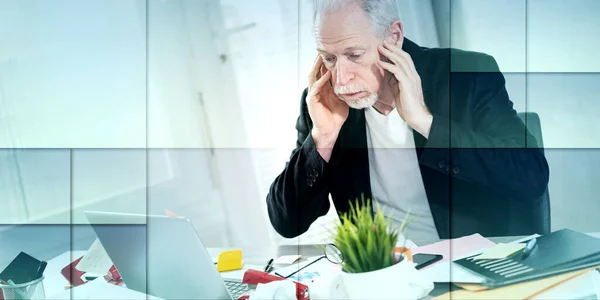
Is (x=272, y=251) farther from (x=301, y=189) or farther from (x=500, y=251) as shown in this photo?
(x=500, y=251)

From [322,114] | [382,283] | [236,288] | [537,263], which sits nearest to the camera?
[382,283]

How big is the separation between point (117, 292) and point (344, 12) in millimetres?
1644

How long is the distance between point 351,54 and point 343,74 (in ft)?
0.34

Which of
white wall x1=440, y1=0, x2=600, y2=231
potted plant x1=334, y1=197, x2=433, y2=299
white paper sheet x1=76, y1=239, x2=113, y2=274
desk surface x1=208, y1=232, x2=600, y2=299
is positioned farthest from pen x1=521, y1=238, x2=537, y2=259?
white paper sheet x1=76, y1=239, x2=113, y2=274

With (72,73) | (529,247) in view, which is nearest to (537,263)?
(529,247)

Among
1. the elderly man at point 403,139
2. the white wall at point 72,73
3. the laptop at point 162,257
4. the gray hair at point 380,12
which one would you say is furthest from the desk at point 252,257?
the gray hair at point 380,12

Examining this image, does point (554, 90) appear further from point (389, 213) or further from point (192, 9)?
point (192, 9)

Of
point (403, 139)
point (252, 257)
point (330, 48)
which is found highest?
point (330, 48)

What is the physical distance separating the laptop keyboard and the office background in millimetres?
742

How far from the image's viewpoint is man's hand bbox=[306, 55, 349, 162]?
2662 millimetres

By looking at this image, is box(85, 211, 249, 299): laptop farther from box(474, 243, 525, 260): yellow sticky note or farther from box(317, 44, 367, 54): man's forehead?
box(317, 44, 367, 54): man's forehead

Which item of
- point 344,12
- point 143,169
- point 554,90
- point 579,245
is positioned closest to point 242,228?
point 143,169

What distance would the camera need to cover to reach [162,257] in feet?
5.90

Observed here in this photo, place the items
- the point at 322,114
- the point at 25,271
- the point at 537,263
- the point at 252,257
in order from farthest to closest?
the point at 322,114 < the point at 252,257 < the point at 25,271 < the point at 537,263
